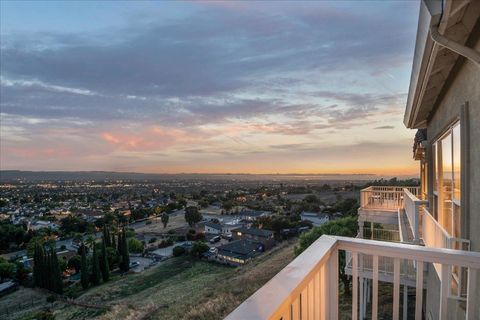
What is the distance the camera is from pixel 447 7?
1532 mm

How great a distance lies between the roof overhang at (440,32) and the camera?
161 centimetres

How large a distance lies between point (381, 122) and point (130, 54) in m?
13.7

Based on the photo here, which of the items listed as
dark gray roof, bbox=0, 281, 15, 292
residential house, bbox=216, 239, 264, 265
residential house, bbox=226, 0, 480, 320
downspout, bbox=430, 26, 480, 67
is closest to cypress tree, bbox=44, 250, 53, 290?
dark gray roof, bbox=0, 281, 15, 292

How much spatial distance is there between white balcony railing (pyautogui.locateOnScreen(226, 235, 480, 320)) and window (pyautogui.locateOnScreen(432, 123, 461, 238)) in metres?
1.80

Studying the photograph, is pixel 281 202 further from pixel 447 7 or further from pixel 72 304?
pixel 447 7

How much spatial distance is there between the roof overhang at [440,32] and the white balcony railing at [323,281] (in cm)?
118

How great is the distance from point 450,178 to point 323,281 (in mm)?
3106

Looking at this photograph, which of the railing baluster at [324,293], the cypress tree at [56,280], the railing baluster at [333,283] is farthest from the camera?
the cypress tree at [56,280]

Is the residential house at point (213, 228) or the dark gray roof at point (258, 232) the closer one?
the dark gray roof at point (258, 232)

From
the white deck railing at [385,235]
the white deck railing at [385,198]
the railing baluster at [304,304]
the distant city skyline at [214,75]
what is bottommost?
the white deck railing at [385,235]

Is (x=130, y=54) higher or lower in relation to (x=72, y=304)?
higher

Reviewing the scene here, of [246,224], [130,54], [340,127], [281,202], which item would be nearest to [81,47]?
[130,54]

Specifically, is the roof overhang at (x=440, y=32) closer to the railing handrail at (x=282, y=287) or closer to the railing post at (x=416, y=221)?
the railing handrail at (x=282, y=287)

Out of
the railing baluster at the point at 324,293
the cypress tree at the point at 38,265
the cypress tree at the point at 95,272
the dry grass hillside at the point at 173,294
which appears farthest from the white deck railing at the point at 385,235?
the cypress tree at the point at 38,265
